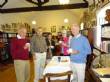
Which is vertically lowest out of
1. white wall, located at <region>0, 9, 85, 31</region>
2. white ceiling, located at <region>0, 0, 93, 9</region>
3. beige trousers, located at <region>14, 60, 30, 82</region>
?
beige trousers, located at <region>14, 60, 30, 82</region>

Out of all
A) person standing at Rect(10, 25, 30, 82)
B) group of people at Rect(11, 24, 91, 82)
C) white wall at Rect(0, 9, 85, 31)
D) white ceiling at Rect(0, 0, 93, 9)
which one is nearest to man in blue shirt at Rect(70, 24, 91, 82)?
group of people at Rect(11, 24, 91, 82)

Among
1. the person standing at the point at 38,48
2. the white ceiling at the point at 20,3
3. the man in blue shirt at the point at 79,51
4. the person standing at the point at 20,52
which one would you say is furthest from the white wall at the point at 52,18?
the man in blue shirt at the point at 79,51

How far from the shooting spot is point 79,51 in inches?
175

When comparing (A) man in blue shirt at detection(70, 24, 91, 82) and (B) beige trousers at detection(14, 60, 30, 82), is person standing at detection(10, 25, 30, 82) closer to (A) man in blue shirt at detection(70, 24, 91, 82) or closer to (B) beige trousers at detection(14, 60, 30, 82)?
(B) beige trousers at detection(14, 60, 30, 82)

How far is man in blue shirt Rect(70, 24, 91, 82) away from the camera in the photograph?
4422 millimetres

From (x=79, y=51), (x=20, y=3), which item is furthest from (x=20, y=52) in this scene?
(x=20, y=3)

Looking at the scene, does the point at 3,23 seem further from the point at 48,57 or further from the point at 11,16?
the point at 48,57

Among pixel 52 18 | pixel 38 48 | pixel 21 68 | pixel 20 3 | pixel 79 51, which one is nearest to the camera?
pixel 79 51

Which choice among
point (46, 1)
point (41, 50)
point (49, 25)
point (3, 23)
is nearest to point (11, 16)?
point (3, 23)

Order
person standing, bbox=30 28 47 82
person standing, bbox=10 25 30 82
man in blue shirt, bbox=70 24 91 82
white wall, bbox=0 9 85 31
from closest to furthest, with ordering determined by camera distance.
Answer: man in blue shirt, bbox=70 24 91 82
person standing, bbox=10 25 30 82
person standing, bbox=30 28 47 82
white wall, bbox=0 9 85 31

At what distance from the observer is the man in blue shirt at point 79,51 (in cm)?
442

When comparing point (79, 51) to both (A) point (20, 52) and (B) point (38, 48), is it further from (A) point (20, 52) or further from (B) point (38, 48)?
(B) point (38, 48)

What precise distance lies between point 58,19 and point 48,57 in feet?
47.5

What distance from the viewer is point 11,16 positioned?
18812 millimetres
